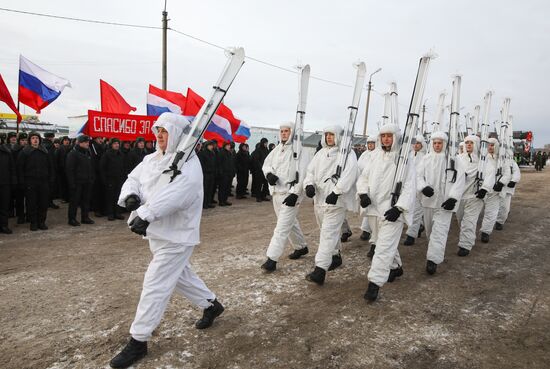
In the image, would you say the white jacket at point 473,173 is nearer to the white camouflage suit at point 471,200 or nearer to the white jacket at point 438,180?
the white camouflage suit at point 471,200

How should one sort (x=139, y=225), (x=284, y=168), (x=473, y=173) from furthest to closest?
(x=473, y=173)
(x=284, y=168)
(x=139, y=225)

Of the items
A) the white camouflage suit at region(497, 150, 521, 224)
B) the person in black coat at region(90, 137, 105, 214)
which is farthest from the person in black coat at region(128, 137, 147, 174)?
the white camouflage suit at region(497, 150, 521, 224)

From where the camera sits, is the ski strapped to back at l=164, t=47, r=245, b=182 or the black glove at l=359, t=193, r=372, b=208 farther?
the black glove at l=359, t=193, r=372, b=208

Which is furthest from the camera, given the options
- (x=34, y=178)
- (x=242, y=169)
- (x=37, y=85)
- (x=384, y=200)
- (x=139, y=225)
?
(x=242, y=169)

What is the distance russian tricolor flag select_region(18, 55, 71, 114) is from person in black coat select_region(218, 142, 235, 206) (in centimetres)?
441

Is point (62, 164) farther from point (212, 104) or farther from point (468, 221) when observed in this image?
point (468, 221)

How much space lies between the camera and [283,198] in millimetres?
5488

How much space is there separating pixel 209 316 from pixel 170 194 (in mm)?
1297

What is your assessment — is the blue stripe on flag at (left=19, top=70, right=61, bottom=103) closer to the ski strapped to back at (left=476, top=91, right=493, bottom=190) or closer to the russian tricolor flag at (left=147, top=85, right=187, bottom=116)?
the russian tricolor flag at (left=147, top=85, right=187, bottom=116)

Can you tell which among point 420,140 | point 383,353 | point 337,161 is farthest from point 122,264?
point 420,140

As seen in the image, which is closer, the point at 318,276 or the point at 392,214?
the point at 392,214

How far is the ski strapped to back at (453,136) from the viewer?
5.59 m

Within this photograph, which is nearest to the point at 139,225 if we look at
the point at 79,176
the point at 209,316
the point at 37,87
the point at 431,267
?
the point at 209,316

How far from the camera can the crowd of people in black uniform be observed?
7.13m
